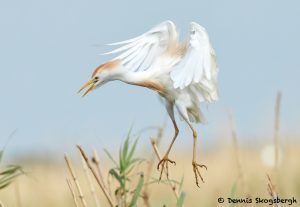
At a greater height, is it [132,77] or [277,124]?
[132,77]

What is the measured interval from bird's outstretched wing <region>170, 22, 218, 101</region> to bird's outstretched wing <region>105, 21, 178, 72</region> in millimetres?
187

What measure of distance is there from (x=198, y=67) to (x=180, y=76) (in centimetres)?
11

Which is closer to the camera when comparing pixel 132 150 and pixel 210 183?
pixel 132 150

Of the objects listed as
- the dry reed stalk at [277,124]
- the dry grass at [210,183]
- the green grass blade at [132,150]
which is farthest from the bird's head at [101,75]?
the dry grass at [210,183]

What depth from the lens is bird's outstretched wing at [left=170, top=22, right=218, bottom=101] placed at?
3.01m

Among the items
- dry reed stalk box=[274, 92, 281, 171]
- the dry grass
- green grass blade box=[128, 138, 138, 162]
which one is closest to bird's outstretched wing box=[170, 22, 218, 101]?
green grass blade box=[128, 138, 138, 162]

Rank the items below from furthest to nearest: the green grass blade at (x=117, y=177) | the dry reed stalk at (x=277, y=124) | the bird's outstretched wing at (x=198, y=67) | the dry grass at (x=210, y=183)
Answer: the dry grass at (x=210, y=183), the dry reed stalk at (x=277, y=124), the green grass blade at (x=117, y=177), the bird's outstretched wing at (x=198, y=67)

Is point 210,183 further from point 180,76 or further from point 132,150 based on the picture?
point 180,76

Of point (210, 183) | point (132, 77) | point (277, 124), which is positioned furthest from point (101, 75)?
point (210, 183)

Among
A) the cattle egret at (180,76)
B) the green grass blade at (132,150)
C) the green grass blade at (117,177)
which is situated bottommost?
the green grass blade at (117,177)

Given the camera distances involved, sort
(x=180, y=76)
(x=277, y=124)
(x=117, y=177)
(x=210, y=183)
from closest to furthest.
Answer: (x=180, y=76) < (x=117, y=177) < (x=277, y=124) < (x=210, y=183)

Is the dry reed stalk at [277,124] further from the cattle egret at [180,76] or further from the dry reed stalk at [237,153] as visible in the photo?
the cattle egret at [180,76]

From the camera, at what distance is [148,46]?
3555mm

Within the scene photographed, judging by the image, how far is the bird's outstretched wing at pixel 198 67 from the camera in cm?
301
